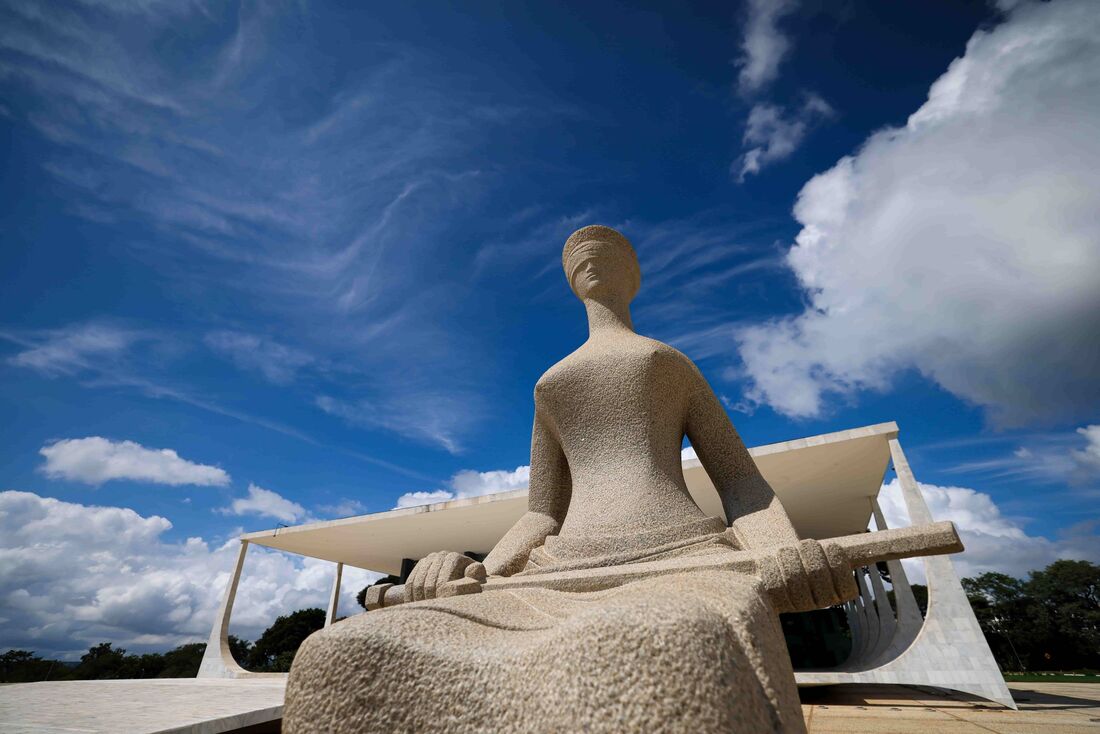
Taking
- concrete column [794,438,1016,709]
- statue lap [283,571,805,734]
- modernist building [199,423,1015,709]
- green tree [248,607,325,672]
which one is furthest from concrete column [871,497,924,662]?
green tree [248,607,325,672]

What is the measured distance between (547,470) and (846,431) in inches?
351

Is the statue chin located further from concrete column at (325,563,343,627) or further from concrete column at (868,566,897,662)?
concrete column at (325,563,343,627)

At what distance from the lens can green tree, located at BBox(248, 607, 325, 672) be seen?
3078 cm

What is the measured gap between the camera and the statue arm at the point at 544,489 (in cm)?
293

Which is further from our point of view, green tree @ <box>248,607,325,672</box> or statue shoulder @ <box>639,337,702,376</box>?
green tree @ <box>248,607,325,672</box>

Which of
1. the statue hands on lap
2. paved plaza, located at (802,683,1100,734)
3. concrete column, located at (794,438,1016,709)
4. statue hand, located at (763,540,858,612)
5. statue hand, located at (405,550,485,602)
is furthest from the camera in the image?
concrete column, located at (794,438,1016,709)

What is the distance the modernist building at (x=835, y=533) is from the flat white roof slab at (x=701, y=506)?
0.03m

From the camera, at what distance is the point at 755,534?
236 centimetres

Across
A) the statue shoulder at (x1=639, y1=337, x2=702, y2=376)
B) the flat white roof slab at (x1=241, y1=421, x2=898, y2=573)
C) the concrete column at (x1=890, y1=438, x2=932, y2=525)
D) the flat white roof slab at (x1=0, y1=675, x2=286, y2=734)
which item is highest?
the flat white roof slab at (x1=241, y1=421, x2=898, y2=573)

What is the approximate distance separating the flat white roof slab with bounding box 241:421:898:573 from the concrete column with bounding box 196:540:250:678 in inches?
69.6

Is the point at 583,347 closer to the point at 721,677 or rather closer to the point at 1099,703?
the point at 721,677

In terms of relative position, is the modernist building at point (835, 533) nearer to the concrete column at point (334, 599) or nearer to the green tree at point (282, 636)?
the concrete column at point (334, 599)

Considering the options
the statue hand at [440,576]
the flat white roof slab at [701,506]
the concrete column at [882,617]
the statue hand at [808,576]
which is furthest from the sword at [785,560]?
the concrete column at [882,617]

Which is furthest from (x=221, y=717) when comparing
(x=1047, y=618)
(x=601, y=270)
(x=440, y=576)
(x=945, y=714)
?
(x=1047, y=618)
